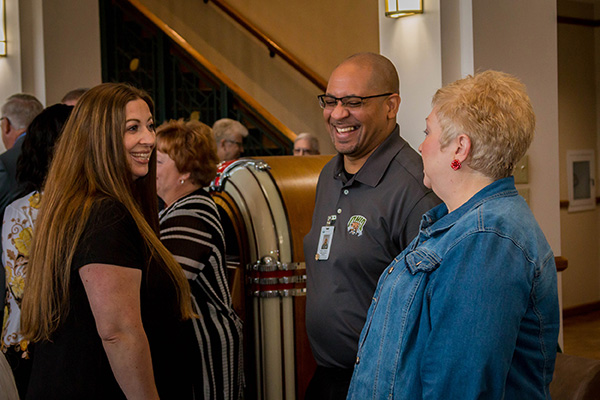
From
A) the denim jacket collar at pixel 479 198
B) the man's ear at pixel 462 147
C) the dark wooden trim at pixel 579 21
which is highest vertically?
the dark wooden trim at pixel 579 21

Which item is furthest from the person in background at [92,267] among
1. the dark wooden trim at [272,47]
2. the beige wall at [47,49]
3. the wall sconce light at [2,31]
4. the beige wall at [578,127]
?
the beige wall at [578,127]

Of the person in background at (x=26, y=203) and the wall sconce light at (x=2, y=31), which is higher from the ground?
the wall sconce light at (x=2, y=31)

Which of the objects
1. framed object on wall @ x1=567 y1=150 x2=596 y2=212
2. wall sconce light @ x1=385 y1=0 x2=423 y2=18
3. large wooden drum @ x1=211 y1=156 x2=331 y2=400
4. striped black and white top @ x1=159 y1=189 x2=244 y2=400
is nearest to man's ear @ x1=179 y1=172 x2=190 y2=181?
striped black and white top @ x1=159 y1=189 x2=244 y2=400

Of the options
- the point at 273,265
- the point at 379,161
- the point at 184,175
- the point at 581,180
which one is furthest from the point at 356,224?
the point at 581,180

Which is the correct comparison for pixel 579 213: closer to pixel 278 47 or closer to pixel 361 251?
pixel 278 47

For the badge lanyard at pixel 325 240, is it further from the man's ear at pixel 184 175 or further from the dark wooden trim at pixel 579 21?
the dark wooden trim at pixel 579 21

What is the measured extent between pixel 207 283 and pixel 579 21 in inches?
Result: 243

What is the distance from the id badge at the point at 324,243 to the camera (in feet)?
7.46

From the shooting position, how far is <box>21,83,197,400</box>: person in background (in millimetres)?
1843

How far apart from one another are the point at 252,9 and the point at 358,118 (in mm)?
5972

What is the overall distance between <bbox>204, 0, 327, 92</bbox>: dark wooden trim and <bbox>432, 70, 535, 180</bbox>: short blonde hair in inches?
220

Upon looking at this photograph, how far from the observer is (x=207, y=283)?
105 inches

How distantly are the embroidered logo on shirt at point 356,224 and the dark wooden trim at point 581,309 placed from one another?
577cm

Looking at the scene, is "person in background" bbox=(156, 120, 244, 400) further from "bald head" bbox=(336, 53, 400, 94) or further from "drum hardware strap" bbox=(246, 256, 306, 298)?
"bald head" bbox=(336, 53, 400, 94)
